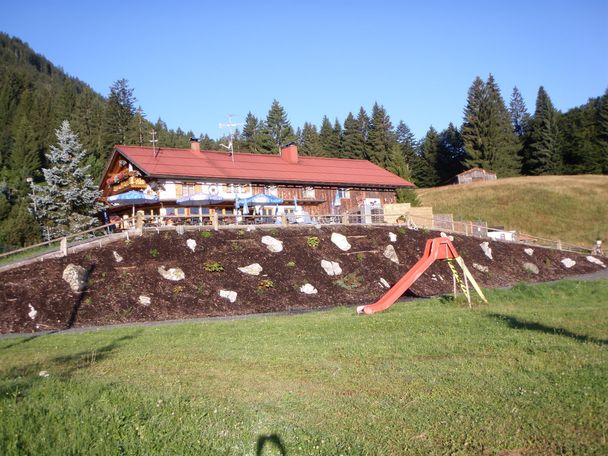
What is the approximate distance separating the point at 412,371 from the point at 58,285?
1688 centimetres

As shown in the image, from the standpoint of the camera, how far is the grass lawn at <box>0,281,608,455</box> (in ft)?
18.6

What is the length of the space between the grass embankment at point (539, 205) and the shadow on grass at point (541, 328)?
39390 millimetres

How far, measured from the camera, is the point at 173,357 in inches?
442

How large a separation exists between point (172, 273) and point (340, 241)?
34.5 ft

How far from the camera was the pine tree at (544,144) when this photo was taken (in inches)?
3558

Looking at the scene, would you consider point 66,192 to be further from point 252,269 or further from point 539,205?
point 539,205

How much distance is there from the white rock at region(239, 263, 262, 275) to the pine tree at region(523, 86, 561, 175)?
76.9m

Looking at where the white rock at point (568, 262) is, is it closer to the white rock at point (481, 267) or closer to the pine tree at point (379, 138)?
the white rock at point (481, 267)

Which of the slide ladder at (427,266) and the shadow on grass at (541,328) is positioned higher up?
the slide ladder at (427,266)

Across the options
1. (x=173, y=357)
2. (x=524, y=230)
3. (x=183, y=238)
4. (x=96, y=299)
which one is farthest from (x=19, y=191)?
(x=173, y=357)

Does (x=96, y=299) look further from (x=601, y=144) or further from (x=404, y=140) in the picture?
(x=404, y=140)

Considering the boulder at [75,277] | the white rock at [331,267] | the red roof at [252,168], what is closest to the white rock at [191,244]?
the boulder at [75,277]

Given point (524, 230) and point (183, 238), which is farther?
point (524, 230)

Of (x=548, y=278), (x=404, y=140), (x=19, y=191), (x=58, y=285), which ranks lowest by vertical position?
(x=548, y=278)
